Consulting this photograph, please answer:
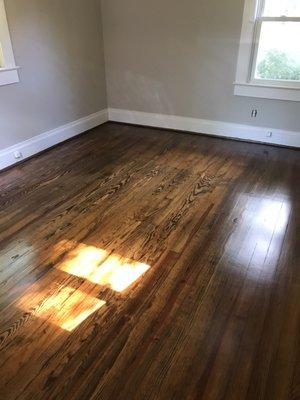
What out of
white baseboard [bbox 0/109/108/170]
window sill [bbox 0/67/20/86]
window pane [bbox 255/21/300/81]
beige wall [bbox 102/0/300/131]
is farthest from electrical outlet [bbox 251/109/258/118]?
window sill [bbox 0/67/20/86]

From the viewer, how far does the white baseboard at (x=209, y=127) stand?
12.3ft

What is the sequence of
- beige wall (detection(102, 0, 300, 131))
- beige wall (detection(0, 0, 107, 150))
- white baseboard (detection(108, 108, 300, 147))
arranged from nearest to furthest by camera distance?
1. beige wall (detection(0, 0, 107, 150))
2. beige wall (detection(102, 0, 300, 131))
3. white baseboard (detection(108, 108, 300, 147))

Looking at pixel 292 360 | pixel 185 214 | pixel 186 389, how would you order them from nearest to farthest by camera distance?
pixel 186 389
pixel 292 360
pixel 185 214

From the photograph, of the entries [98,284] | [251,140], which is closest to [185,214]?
[98,284]

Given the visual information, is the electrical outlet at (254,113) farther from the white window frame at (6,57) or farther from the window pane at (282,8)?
the white window frame at (6,57)

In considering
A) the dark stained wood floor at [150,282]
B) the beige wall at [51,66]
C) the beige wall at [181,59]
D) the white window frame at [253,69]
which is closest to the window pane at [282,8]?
the white window frame at [253,69]

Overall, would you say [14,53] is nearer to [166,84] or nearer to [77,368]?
[166,84]

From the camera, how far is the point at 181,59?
3.91 meters

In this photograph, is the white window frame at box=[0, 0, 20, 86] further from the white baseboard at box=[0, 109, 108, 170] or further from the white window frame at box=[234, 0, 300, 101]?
the white window frame at box=[234, 0, 300, 101]

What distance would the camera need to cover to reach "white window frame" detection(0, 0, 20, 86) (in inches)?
115

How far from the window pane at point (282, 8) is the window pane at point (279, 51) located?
0.08m

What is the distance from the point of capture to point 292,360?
4.81 ft

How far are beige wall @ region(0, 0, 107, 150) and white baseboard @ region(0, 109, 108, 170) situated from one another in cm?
6

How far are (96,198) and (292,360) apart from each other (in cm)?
184
